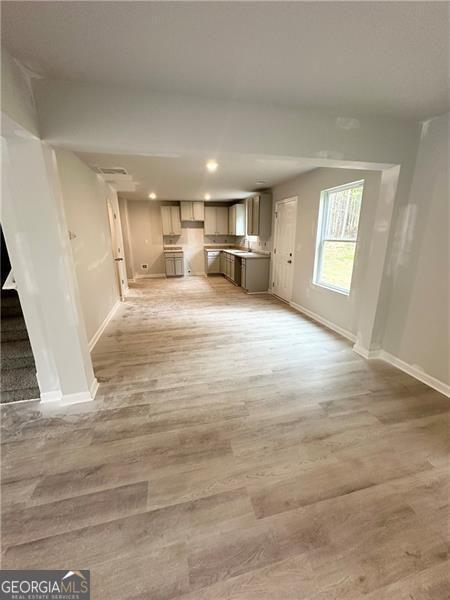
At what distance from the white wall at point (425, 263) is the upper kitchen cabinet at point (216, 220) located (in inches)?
239

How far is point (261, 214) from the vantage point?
551 centimetres

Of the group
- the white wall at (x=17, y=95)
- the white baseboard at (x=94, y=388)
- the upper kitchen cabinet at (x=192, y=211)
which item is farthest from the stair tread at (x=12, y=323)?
the upper kitchen cabinet at (x=192, y=211)

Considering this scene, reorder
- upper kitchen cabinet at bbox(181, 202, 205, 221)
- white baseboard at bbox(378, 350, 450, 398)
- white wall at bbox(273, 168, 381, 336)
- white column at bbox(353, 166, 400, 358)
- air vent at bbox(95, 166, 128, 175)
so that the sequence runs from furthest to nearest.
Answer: upper kitchen cabinet at bbox(181, 202, 205, 221) < air vent at bbox(95, 166, 128, 175) < white wall at bbox(273, 168, 381, 336) < white column at bbox(353, 166, 400, 358) < white baseboard at bbox(378, 350, 450, 398)

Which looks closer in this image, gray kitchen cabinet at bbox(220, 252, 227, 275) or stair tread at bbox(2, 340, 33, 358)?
stair tread at bbox(2, 340, 33, 358)

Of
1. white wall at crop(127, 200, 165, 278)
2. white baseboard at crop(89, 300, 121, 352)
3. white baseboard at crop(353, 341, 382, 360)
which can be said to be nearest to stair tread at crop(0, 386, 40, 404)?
white baseboard at crop(89, 300, 121, 352)

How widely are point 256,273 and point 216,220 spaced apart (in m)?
3.10

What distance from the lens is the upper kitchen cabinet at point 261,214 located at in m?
5.46

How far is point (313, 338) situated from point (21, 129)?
3.60 m

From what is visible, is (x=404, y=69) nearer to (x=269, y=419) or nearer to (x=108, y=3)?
(x=108, y=3)

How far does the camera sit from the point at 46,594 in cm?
104

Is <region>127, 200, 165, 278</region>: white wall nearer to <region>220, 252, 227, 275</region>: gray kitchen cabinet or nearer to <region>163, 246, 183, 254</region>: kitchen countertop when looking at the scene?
<region>163, 246, 183, 254</region>: kitchen countertop

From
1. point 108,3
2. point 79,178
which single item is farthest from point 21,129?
point 79,178
